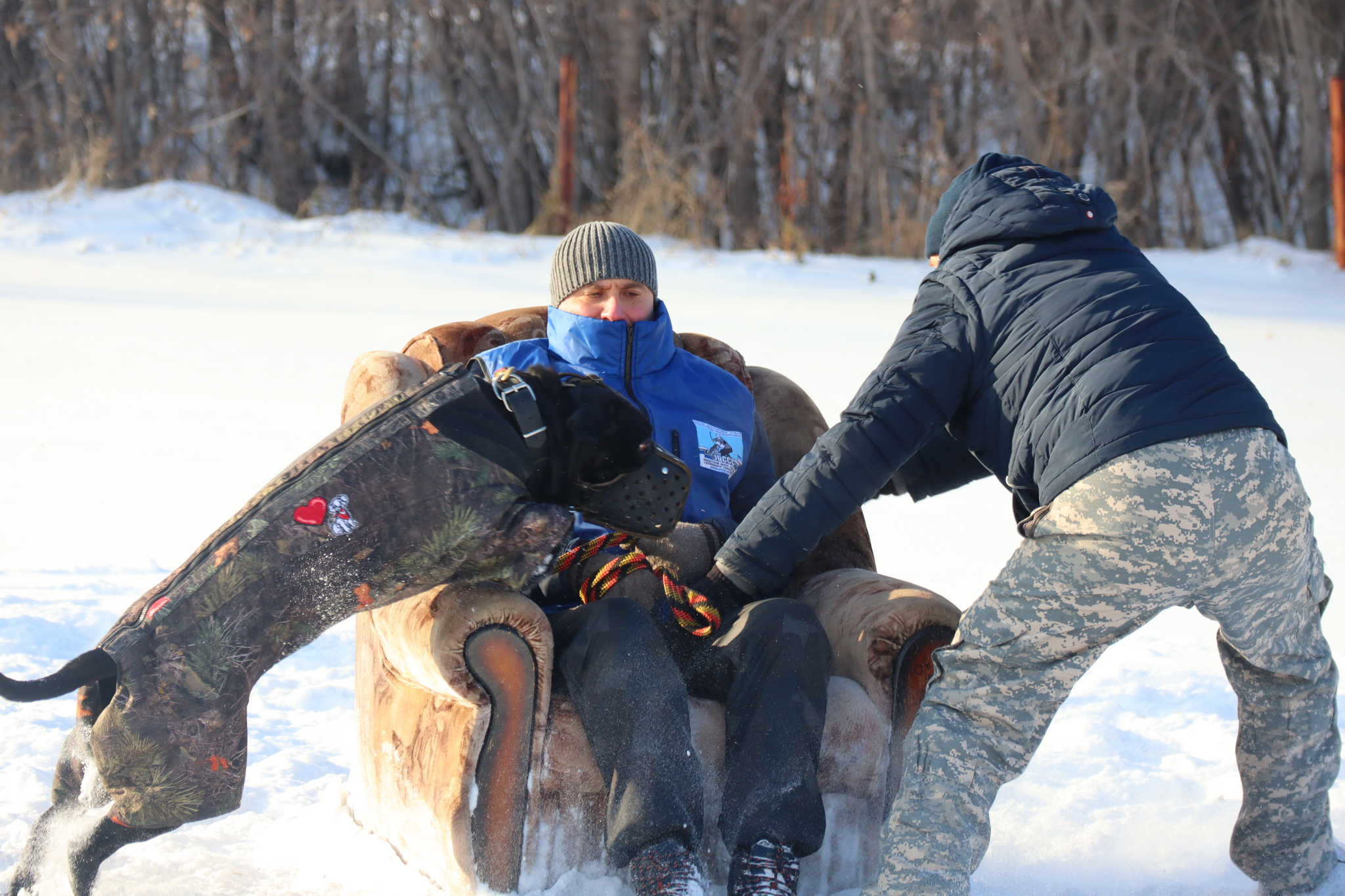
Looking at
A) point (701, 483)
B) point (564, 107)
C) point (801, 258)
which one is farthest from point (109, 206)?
point (701, 483)

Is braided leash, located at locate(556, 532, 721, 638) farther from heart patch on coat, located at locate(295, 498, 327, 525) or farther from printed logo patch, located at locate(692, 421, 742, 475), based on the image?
heart patch on coat, located at locate(295, 498, 327, 525)

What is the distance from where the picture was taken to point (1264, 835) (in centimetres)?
193

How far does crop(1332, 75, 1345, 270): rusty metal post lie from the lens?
8.43 m

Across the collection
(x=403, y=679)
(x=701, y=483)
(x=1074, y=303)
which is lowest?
(x=403, y=679)

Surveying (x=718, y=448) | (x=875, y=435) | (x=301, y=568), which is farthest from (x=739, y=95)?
(x=301, y=568)

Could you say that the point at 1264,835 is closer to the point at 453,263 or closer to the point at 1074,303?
the point at 1074,303

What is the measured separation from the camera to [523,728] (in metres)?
1.80

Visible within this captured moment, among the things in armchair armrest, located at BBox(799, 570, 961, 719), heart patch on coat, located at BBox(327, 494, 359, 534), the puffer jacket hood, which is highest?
the puffer jacket hood

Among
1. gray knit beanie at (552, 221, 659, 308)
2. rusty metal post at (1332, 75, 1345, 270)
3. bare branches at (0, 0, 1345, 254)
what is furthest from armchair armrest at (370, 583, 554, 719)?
rusty metal post at (1332, 75, 1345, 270)

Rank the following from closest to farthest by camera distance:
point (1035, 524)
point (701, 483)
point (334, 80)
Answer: point (1035, 524)
point (701, 483)
point (334, 80)

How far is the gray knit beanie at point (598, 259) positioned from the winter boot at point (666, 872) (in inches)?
46.6

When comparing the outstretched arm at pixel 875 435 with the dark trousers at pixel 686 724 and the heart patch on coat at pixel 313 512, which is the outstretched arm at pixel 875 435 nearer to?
the dark trousers at pixel 686 724

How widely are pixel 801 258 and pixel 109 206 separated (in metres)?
4.92

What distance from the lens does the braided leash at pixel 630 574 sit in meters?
2.02
